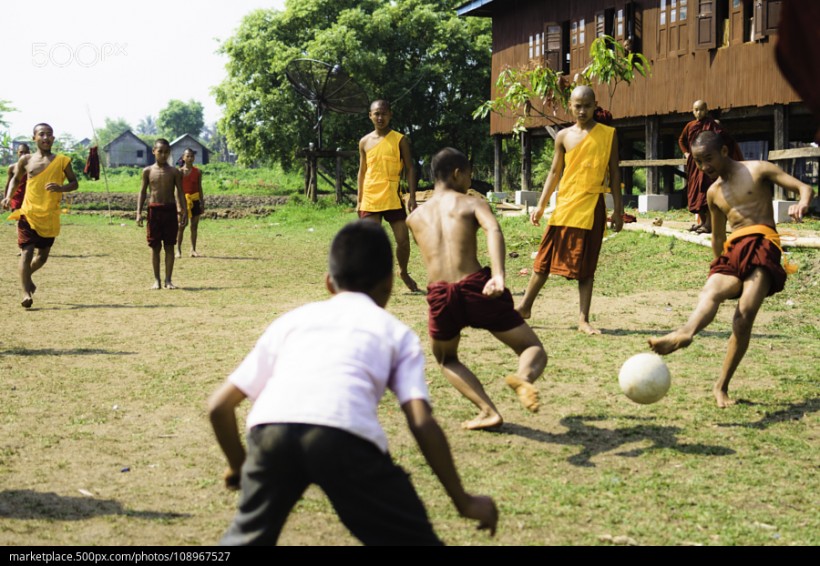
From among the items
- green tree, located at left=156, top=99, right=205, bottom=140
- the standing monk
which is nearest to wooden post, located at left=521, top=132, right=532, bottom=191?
the standing monk

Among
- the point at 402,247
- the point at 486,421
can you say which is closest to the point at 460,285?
the point at 486,421

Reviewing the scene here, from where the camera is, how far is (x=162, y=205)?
13.0m

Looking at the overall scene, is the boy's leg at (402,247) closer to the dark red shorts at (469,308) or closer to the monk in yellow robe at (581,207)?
the monk in yellow robe at (581,207)

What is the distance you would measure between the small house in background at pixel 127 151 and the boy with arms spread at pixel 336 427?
106m

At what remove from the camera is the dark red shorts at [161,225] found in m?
12.9

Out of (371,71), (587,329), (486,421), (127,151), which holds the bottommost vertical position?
(587,329)

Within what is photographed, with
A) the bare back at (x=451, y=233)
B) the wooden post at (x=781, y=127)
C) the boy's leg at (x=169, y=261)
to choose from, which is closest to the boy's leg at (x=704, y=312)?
the bare back at (x=451, y=233)

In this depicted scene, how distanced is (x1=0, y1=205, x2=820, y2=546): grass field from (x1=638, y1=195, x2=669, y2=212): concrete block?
9.77m

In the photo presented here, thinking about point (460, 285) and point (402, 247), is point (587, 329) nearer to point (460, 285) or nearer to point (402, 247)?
point (402, 247)

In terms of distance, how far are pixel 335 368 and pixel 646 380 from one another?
3.12 metres

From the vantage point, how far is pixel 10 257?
59.8 ft

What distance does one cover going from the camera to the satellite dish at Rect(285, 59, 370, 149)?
29.0 meters

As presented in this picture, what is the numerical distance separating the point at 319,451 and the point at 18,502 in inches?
100

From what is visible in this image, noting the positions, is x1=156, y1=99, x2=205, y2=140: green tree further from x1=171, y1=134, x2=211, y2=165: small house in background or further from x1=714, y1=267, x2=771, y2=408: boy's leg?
x1=714, y1=267, x2=771, y2=408: boy's leg
